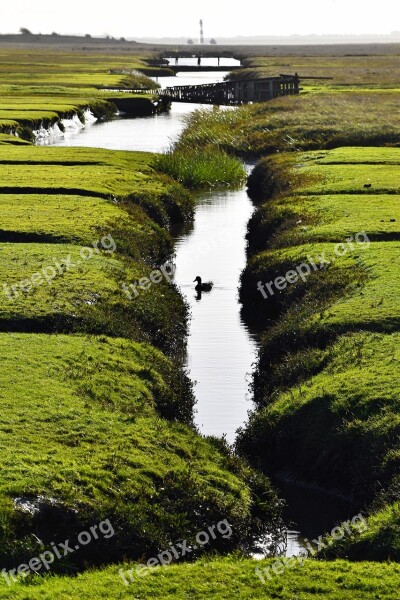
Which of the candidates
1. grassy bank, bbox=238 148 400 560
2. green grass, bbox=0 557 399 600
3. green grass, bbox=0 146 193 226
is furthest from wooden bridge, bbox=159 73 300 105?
green grass, bbox=0 557 399 600

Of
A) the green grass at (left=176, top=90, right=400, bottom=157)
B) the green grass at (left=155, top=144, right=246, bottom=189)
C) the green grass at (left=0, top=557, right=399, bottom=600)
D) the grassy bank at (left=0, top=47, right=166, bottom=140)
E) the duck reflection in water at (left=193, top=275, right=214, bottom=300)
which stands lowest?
the green grass at (left=0, top=557, right=399, bottom=600)

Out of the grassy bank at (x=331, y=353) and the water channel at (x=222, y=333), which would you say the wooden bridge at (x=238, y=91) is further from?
the grassy bank at (x=331, y=353)

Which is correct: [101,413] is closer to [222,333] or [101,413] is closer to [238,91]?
[222,333]

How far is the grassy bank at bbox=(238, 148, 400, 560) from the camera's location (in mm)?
17609

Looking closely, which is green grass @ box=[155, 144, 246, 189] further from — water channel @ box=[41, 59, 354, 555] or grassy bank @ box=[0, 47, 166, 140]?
grassy bank @ box=[0, 47, 166, 140]

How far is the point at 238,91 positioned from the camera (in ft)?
367

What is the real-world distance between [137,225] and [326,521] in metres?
20.2

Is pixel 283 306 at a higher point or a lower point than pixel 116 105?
lower

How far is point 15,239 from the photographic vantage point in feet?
109

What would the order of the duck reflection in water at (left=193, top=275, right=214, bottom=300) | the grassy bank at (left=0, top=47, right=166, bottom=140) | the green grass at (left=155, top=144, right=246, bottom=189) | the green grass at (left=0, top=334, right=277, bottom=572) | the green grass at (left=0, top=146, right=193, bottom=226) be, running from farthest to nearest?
the grassy bank at (left=0, top=47, right=166, bottom=140)
the green grass at (left=155, top=144, right=246, bottom=189)
the green grass at (left=0, top=146, right=193, bottom=226)
the duck reflection in water at (left=193, top=275, right=214, bottom=300)
the green grass at (left=0, top=334, right=277, bottom=572)

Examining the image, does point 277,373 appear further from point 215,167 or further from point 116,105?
point 116,105

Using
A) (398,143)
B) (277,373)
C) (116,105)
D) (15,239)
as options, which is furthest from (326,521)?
(116,105)

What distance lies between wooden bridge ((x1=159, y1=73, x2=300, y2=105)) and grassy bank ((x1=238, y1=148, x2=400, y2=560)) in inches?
2730

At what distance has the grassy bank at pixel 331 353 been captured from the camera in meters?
17.6
